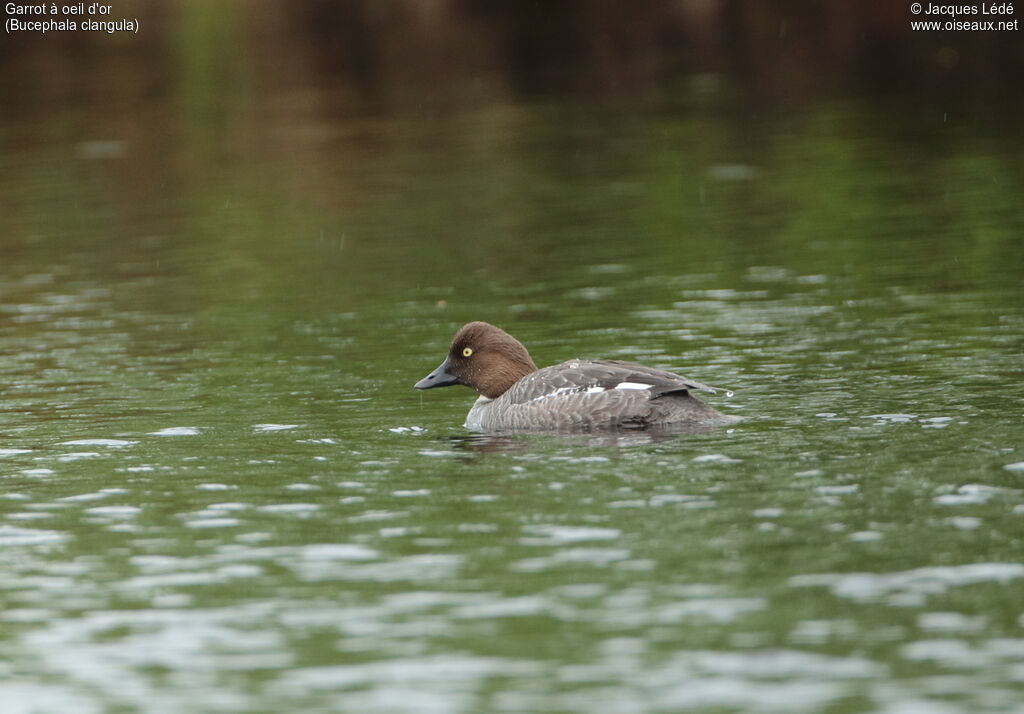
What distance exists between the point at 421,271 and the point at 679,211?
5.56 metres

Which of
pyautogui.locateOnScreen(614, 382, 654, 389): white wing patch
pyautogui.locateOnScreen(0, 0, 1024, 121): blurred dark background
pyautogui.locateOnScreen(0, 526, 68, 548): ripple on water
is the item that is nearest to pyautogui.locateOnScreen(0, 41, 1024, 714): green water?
pyautogui.locateOnScreen(0, 526, 68, 548): ripple on water

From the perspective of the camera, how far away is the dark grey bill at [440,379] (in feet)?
54.1

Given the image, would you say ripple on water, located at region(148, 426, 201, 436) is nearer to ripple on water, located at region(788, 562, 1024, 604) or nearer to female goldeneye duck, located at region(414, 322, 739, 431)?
female goldeneye duck, located at region(414, 322, 739, 431)

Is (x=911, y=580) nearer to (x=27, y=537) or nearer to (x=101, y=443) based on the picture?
(x=27, y=537)

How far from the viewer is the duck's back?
1430 centimetres

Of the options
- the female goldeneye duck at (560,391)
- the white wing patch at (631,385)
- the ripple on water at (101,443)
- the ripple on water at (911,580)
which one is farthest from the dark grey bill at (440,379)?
the ripple on water at (911,580)

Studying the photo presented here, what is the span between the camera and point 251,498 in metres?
12.6

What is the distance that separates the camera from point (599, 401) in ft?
48.0

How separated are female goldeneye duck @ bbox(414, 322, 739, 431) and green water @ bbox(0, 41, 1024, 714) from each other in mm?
369

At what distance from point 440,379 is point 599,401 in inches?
93.9

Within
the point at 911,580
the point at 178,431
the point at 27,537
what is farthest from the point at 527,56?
the point at 911,580

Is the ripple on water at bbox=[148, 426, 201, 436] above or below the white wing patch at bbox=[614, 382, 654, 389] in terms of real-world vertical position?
below

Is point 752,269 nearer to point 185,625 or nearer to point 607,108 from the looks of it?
point 185,625

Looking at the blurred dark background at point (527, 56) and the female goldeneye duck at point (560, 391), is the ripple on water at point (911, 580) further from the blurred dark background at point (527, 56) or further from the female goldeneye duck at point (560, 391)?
the blurred dark background at point (527, 56)
